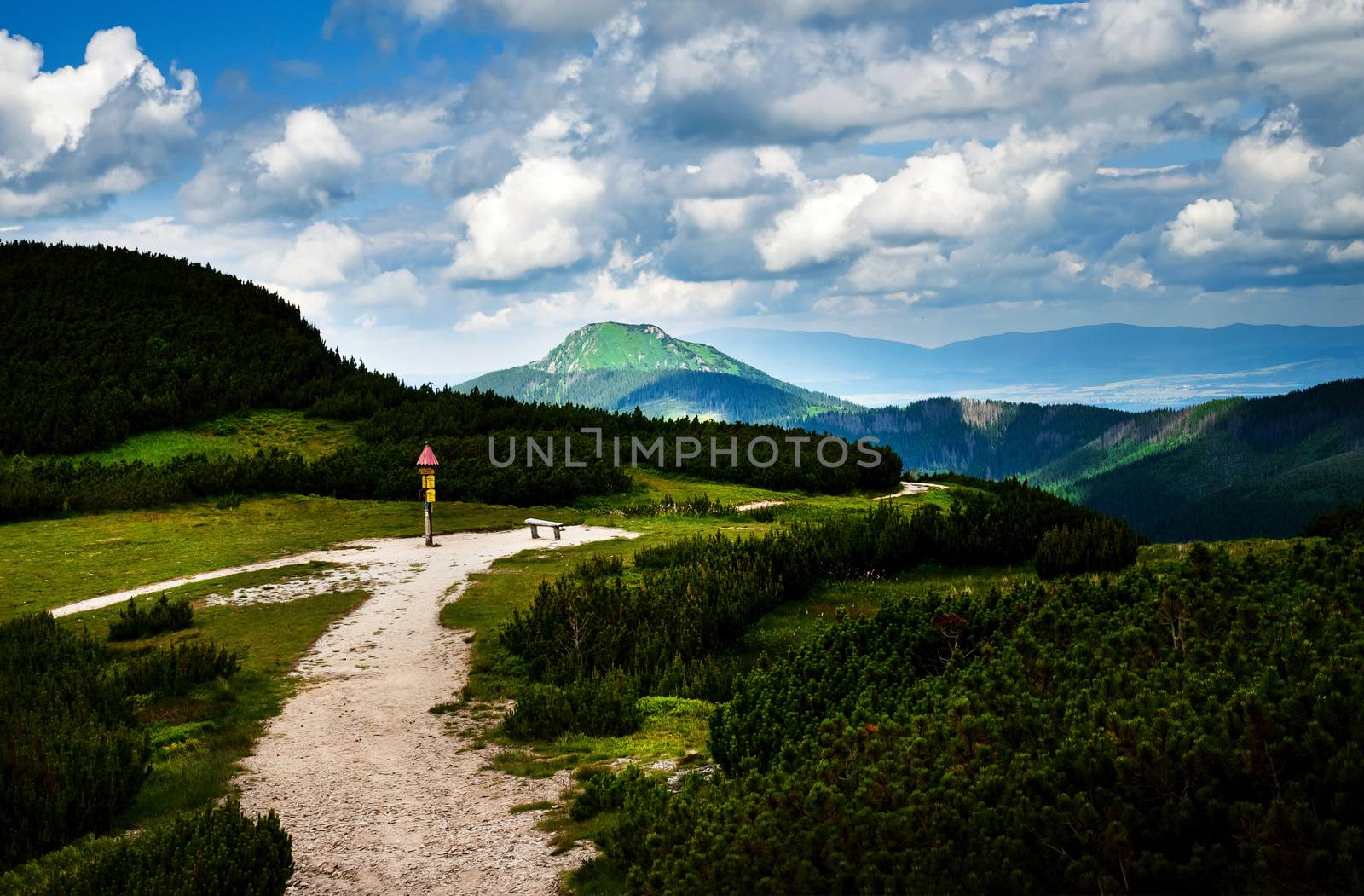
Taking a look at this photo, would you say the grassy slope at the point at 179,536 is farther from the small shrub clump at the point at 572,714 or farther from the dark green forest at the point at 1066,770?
the dark green forest at the point at 1066,770

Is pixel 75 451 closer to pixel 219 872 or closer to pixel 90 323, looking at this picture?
pixel 90 323

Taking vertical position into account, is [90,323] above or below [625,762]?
above

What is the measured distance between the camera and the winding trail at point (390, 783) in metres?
7.45

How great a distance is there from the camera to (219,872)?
646 cm

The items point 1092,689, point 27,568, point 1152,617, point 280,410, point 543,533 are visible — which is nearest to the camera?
point 1092,689

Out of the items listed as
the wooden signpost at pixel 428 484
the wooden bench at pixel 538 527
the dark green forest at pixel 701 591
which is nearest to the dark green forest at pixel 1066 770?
the dark green forest at pixel 701 591

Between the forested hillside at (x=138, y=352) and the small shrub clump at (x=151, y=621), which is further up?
the forested hillside at (x=138, y=352)

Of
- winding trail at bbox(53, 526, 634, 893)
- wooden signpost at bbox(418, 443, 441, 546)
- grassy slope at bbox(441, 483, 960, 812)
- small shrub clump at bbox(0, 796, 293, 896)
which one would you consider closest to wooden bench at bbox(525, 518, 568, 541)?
grassy slope at bbox(441, 483, 960, 812)

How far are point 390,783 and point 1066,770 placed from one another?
22.7ft

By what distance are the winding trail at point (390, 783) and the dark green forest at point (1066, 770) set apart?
90 centimetres

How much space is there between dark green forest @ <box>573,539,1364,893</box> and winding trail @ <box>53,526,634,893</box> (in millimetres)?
904

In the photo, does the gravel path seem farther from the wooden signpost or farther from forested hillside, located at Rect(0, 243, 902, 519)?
forested hillside, located at Rect(0, 243, 902, 519)

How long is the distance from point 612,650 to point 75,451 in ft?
114

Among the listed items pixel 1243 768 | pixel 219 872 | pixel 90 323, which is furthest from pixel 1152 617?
pixel 90 323
